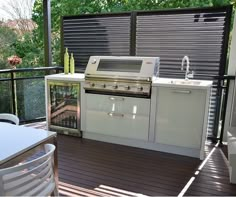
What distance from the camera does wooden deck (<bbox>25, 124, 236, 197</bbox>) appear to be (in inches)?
90.7

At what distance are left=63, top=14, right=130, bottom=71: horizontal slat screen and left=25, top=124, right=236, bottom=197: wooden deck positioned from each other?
5.40 ft

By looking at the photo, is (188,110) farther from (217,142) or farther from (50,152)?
(50,152)

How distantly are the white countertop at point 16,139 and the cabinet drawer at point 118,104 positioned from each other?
173 centimetres

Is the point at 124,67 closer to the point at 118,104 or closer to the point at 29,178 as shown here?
the point at 118,104

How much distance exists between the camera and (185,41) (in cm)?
349

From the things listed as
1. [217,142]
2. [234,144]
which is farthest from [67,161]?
[217,142]

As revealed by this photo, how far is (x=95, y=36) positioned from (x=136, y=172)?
2484 millimetres

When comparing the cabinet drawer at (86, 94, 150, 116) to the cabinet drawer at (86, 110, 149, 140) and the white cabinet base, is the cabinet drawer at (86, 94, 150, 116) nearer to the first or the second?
the cabinet drawer at (86, 110, 149, 140)

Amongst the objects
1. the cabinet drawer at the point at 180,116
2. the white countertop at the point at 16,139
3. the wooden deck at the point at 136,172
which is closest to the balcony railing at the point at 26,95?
the cabinet drawer at the point at 180,116

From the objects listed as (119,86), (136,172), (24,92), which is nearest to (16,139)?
(136,172)

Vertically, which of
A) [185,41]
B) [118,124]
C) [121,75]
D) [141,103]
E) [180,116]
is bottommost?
[118,124]

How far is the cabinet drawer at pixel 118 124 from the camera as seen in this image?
3173 mm

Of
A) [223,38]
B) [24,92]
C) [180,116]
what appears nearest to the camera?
[180,116]

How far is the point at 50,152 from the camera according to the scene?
131cm
